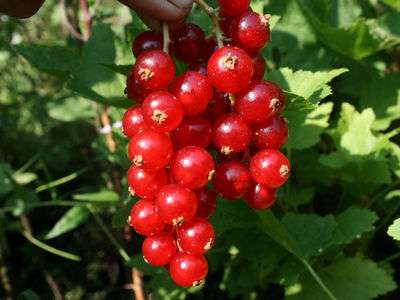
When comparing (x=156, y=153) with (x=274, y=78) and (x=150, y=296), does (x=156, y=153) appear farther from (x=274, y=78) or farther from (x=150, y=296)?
(x=150, y=296)

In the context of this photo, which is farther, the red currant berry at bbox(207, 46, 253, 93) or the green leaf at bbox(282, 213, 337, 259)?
the green leaf at bbox(282, 213, 337, 259)

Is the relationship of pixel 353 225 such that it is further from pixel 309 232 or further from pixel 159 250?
pixel 159 250

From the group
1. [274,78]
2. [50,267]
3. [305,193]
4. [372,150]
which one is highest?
[274,78]

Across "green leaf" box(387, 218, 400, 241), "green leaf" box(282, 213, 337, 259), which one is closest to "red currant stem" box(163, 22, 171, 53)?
"green leaf" box(387, 218, 400, 241)

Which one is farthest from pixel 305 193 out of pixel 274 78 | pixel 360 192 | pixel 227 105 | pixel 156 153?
pixel 156 153

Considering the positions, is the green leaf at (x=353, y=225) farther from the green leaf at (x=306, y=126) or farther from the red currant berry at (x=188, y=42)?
the red currant berry at (x=188, y=42)

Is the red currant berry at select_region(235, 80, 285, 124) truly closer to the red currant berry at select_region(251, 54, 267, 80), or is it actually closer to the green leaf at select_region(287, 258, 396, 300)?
the red currant berry at select_region(251, 54, 267, 80)
